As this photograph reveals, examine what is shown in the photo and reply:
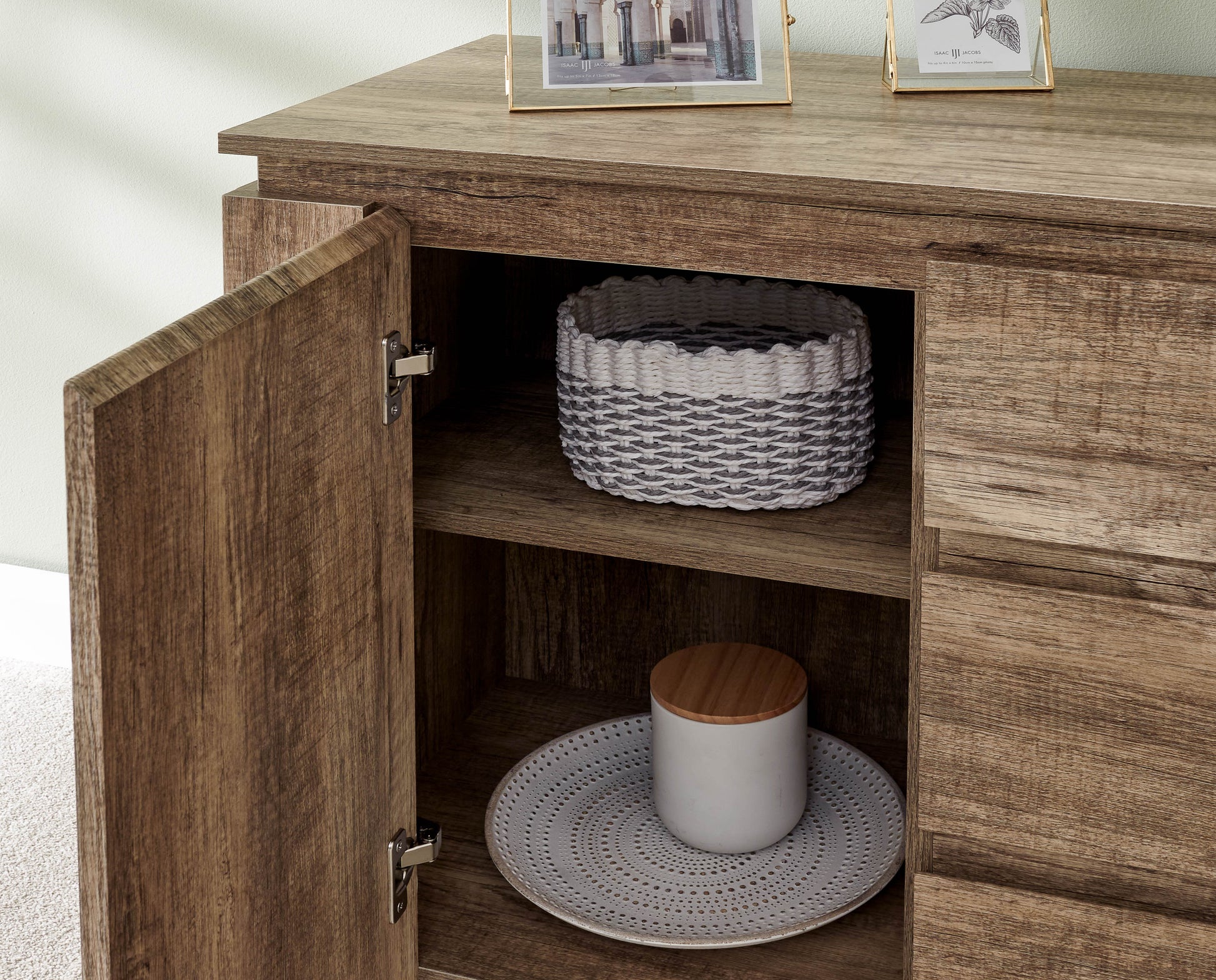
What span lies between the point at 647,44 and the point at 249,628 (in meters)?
0.56

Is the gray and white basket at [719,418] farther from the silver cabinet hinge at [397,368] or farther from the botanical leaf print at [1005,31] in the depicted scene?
the botanical leaf print at [1005,31]

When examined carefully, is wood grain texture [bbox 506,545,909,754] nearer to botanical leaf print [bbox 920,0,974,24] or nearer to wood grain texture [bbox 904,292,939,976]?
wood grain texture [bbox 904,292,939,976]

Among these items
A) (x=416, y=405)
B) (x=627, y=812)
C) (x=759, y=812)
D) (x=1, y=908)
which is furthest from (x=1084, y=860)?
(x=1, y=908)

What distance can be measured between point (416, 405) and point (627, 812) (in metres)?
0.43

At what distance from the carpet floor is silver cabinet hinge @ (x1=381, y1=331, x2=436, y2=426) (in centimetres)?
75

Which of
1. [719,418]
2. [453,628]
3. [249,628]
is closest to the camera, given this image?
[249,628]

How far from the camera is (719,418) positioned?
3.47ft

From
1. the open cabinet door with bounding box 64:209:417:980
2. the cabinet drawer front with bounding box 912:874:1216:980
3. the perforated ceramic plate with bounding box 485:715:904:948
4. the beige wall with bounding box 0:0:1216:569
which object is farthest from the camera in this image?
the beige wall with bounding box 0:0:1216:569

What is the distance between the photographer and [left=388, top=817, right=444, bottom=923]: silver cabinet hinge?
1.05m

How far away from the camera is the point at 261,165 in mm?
991

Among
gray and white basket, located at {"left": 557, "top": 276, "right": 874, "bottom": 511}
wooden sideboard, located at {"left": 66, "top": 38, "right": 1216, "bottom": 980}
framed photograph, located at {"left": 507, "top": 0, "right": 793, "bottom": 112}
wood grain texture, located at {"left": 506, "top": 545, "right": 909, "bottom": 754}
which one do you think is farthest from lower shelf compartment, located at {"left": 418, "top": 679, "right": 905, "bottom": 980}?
framed photograph, located at {"left": 507, "top": 0, "right": 793, "bottom": 112}

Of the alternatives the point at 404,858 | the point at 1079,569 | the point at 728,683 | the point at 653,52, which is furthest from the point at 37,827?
the point at 1079,569

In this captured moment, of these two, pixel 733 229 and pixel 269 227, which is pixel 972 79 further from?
pixel 269 227

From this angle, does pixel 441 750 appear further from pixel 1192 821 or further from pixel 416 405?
pixel 1192 821
